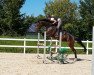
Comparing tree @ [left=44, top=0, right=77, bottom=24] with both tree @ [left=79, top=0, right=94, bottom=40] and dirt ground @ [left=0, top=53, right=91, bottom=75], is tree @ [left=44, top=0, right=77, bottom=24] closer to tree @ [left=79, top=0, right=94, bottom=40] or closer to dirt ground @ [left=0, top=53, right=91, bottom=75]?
tree @ [left=79, top=0, right=94, bottom=40]

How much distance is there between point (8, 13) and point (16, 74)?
4123 centimetres

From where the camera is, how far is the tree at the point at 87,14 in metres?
48.9

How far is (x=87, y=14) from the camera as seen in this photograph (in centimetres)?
5022

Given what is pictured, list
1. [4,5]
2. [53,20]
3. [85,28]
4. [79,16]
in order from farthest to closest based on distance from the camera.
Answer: [79,16] → [4,5] → [85,28] → [53,20]

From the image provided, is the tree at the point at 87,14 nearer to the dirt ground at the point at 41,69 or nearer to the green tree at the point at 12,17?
the green tree at the point at 12,17

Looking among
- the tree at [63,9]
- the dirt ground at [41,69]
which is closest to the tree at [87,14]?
the tree at [63,9]

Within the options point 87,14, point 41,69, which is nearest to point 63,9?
point 87,14

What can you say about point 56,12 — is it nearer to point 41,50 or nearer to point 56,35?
point 41,50

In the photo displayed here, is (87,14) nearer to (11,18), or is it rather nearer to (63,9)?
(63,9)

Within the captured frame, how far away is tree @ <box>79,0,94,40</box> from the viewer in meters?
48.9

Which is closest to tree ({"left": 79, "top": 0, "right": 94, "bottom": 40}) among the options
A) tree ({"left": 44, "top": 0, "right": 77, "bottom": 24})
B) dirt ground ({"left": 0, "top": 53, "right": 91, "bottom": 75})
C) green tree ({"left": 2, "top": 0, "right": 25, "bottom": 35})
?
tree ({"left": 44, "top": 0, "right": 77, "bottom": 24})

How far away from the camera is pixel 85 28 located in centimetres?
4922

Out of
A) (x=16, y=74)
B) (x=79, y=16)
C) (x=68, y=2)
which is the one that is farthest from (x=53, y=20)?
(x=68, y=2)

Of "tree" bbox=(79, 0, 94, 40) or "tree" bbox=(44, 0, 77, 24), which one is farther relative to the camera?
"tree" bbox=(44, 0, 77, 24)
